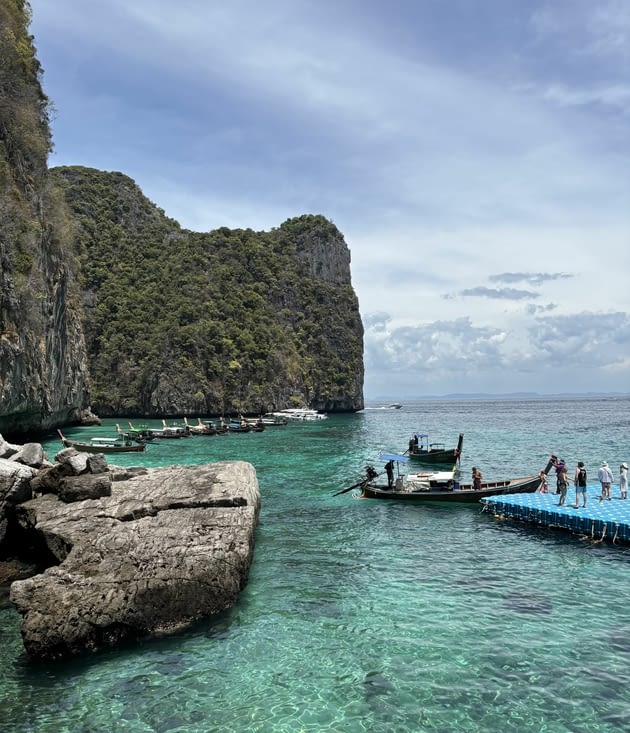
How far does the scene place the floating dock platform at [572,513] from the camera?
58.0 feet

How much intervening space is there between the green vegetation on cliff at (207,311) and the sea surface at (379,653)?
275 feet

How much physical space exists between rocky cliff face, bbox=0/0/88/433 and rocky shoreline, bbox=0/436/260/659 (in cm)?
1551

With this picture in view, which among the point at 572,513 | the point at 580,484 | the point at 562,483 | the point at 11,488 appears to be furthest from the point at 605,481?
the point at 11,488

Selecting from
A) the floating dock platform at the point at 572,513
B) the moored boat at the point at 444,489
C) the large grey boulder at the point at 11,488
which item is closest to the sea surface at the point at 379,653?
the floating dock platform at the point at 572,513

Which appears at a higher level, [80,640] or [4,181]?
[4,181]

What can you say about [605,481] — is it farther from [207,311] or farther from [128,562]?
[207,311]

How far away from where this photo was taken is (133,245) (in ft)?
408

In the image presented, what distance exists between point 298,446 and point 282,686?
41.0 m

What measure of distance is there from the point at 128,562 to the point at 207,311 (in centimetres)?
9811

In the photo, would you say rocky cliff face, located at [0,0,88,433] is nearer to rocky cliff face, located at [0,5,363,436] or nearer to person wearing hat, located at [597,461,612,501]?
rocky cliff face, located at [0,5,363,436]

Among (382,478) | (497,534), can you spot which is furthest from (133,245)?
(497,534)

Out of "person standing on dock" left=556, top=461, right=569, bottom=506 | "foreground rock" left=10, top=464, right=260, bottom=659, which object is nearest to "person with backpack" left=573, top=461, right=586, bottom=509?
→ "person standing on dock" left=556, top=461, right=569, bottom=506

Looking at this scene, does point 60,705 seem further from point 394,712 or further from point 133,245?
point 133,245

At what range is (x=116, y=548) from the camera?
1145cm
